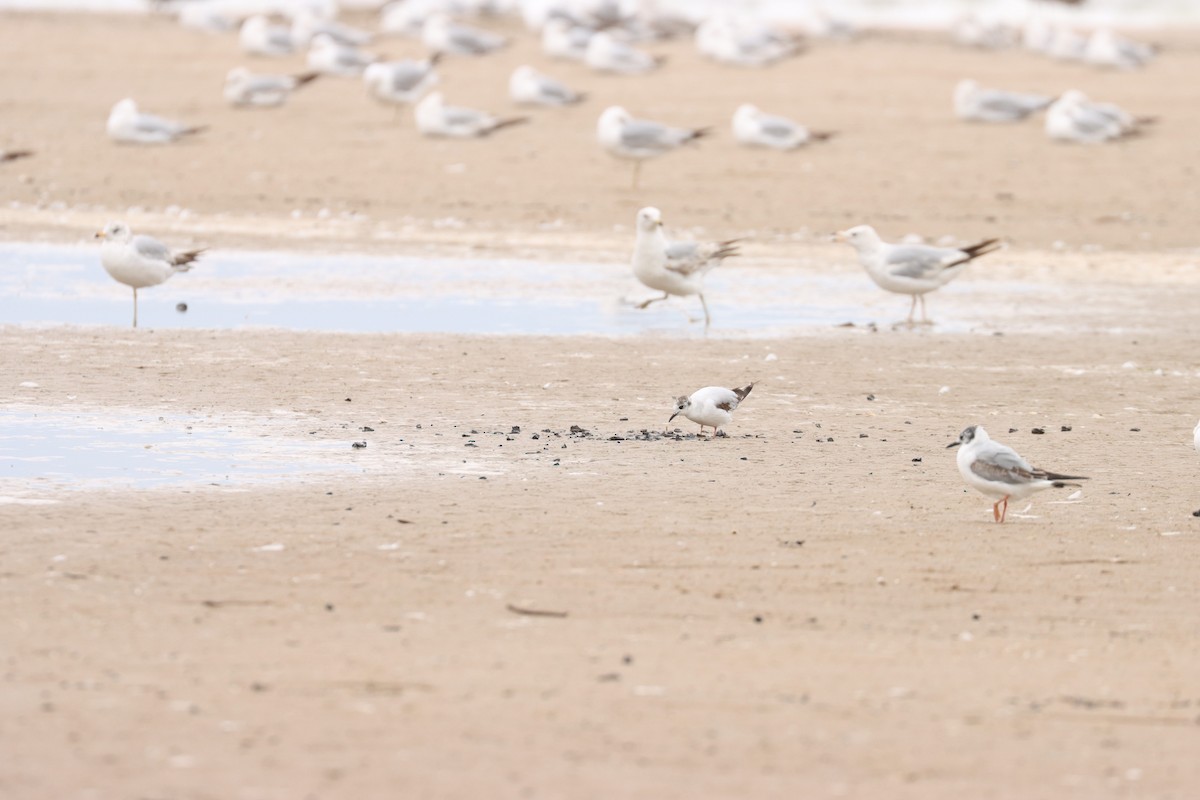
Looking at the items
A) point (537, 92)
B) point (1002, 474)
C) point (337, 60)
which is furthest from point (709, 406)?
point (337, 60)

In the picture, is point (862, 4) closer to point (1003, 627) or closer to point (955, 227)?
point (955, 227)

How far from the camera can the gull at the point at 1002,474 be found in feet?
25.9

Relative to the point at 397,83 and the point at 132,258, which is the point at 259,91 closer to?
the point at 397,83

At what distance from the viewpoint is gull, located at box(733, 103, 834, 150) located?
23.2m

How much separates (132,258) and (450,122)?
A: 35.3 feet

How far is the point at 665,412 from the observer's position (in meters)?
10.5

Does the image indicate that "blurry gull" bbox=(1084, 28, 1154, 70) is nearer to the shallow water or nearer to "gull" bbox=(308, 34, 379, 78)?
"gull" bbox=(308, 34, 379, 78)

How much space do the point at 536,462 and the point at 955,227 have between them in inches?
438

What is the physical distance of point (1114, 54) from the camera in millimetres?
34688

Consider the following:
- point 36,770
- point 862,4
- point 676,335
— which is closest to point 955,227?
point 676,335

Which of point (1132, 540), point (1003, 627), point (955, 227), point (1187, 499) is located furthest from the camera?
point (955, 227)

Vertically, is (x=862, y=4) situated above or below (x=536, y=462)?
above

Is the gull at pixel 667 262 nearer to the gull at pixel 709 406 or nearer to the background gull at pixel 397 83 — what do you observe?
the gull at pixel 709 406

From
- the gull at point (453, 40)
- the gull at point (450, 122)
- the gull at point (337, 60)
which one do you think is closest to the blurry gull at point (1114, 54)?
the gull at point (453, 40)
